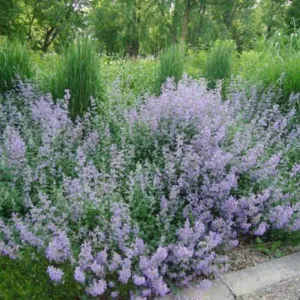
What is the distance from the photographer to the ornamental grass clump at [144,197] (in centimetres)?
204

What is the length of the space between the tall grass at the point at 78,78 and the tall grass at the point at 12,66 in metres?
0.51

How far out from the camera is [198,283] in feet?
7.08

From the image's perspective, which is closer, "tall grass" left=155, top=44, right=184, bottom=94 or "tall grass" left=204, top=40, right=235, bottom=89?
"tall grass" left=155, top=44, right=184, bottom=94

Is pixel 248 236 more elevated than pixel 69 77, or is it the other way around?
pixel 69 77

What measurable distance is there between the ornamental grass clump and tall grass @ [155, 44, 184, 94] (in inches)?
57.4

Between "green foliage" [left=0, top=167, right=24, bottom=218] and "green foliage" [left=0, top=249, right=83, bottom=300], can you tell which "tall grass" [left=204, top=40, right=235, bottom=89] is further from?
"green foliage" [left=0, top=249, right=83, bottom=300]

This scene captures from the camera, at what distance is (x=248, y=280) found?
232 centimetres

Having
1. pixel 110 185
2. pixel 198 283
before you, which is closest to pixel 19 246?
pixel 110 185

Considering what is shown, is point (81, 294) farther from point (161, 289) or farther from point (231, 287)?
point (231, 287)

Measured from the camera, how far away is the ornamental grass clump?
204 cm

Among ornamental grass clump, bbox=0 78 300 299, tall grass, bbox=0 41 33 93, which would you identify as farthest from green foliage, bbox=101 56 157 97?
ornamental grass clump, bbox=0 78 300 299

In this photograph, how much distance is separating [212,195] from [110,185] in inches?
28.3

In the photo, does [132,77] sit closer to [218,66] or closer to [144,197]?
[218,66]

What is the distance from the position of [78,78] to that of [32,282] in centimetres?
260
